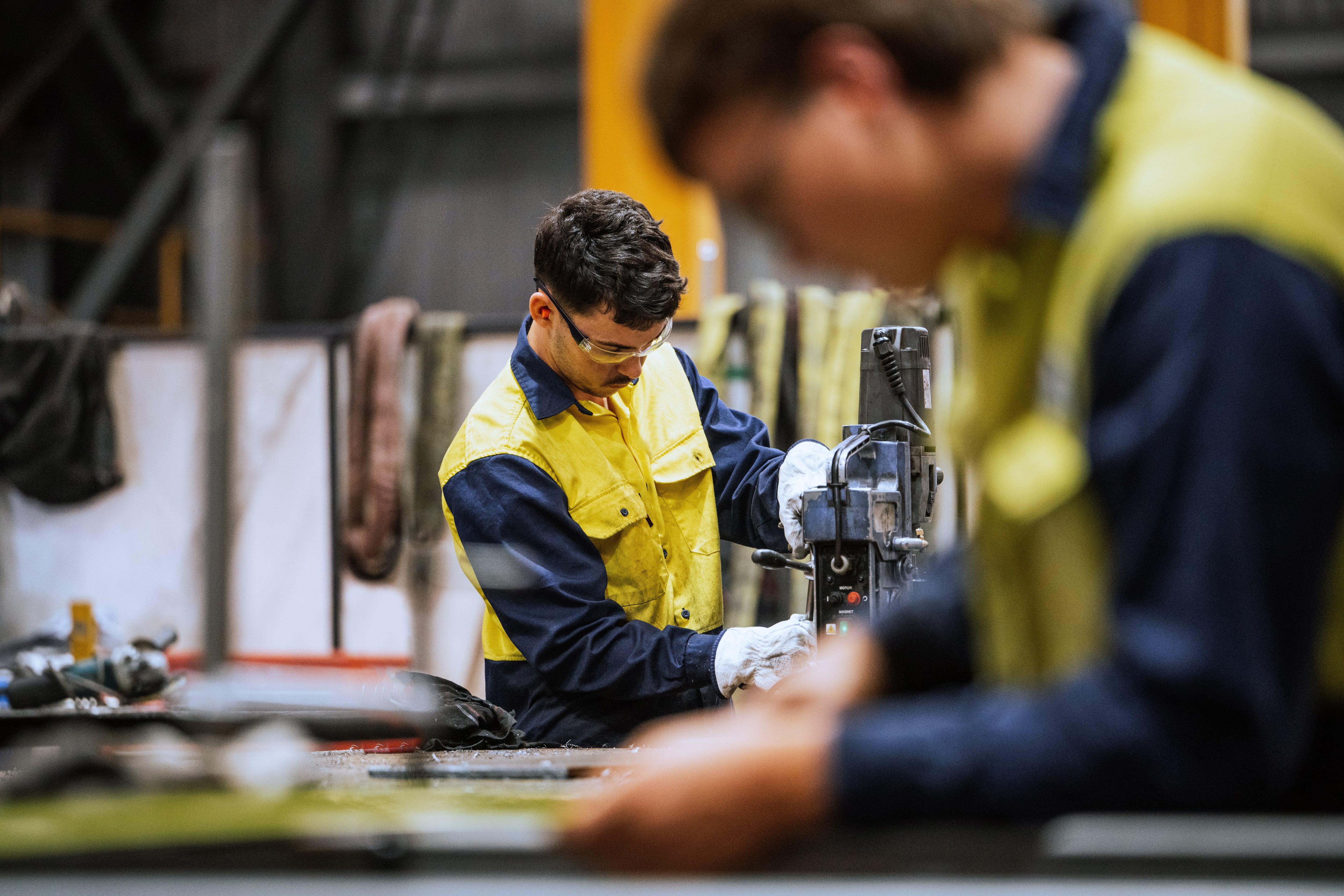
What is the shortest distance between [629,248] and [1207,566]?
5.45 ft

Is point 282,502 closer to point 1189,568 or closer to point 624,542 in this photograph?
point 624,542

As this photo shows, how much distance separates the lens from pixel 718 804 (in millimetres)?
744

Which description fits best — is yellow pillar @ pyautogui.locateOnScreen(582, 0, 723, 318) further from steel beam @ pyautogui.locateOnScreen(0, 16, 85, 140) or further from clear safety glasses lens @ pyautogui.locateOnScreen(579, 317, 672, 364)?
steel beam @ pyautogui.locateOnScreen(0, 16, 85, 140)

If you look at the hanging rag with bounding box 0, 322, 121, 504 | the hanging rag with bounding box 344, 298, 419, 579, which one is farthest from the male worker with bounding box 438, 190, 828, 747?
the hanging rag with bounding box 0, 322, 121, 504

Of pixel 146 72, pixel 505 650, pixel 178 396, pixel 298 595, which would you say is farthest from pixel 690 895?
pixel 146 72

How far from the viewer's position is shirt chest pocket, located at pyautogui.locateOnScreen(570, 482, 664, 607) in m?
2.29

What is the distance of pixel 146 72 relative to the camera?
988 cm

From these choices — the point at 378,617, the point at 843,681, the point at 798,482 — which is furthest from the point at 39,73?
the point at 843,681

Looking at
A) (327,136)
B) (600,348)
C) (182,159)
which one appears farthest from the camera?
(327,136)

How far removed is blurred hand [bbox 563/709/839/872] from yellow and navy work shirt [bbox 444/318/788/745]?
A: 1.35 meters

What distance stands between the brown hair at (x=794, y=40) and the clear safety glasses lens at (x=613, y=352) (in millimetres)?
1411

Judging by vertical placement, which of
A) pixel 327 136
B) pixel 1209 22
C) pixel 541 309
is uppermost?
pixel 327 136

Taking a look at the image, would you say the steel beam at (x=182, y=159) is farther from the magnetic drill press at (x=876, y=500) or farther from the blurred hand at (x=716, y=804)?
the blurred hand at (x=716, y=804)

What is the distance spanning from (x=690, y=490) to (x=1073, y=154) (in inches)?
69.7
